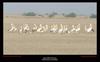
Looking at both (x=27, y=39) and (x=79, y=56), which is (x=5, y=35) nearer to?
(x=27, y=39)

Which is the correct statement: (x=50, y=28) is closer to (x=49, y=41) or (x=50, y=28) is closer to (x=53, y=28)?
(x=53, y=28)

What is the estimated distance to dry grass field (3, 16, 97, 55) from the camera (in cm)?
799

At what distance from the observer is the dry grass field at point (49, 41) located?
799 cm

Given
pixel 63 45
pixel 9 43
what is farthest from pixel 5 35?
pixel 63 45

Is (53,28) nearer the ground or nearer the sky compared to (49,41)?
nearer the sky

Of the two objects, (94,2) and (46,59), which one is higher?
(94,2)

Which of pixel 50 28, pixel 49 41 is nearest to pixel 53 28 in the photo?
pixel 50 28

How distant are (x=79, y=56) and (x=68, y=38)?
0.24 meters

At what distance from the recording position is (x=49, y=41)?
801 cm

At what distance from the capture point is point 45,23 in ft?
26.2

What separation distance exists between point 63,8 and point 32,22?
0.39 meters

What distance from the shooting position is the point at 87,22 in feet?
26.3

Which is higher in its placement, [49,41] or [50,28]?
[50,28]

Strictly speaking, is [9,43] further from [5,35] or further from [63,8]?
[63,8]
